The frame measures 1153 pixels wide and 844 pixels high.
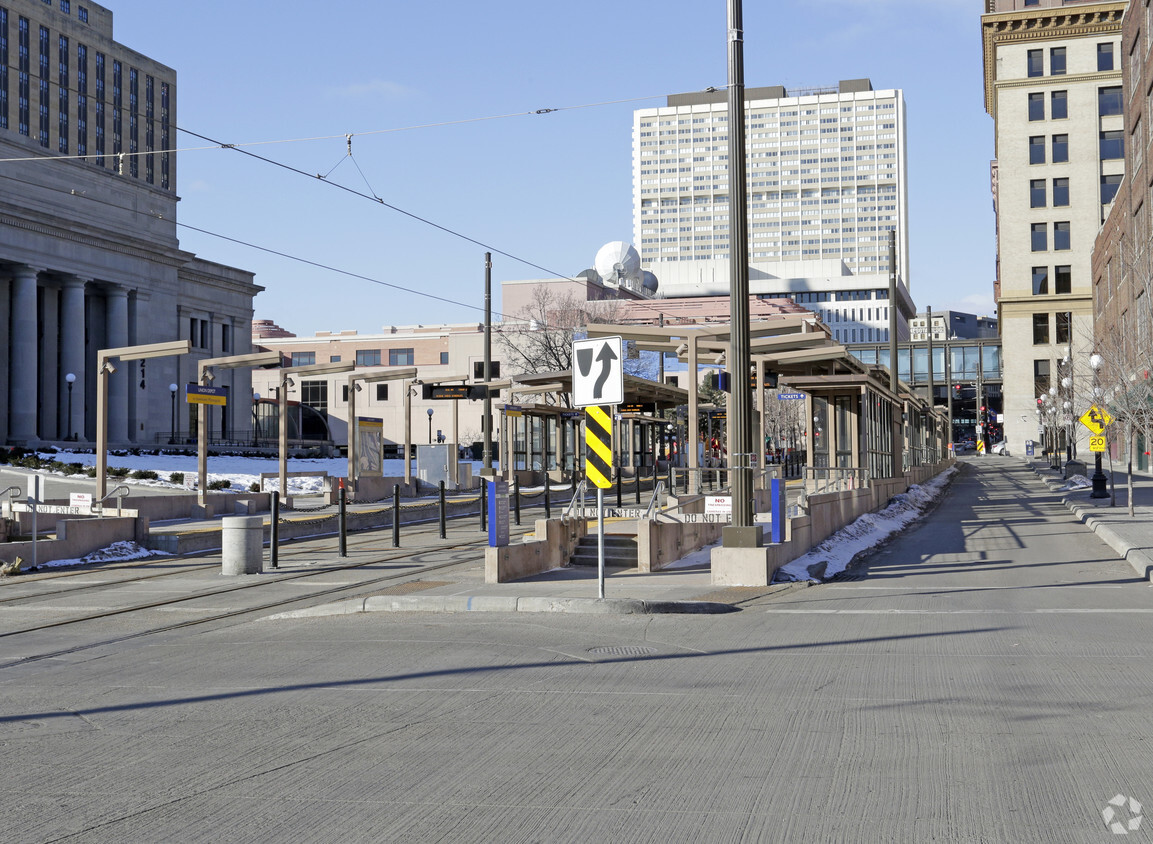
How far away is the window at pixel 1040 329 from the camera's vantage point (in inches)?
3644

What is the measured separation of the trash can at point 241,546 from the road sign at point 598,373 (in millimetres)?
7106

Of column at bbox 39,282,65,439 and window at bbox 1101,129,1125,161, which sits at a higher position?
window at bbox 1101,129,1125,161

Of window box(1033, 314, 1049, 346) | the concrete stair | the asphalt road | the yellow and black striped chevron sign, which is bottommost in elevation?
the asphalt road

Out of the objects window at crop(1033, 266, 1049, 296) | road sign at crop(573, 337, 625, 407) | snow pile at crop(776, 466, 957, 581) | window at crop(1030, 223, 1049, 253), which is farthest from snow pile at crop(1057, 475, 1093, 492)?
window at crop(1030, 223, 1049, 253)

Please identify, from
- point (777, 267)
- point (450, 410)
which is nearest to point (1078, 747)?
point (450, 410)

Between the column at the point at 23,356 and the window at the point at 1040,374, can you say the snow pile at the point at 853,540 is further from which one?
the window at the point at 1040,374

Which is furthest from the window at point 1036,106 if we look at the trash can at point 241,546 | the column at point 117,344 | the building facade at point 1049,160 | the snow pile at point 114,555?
the trash can at point 241,546

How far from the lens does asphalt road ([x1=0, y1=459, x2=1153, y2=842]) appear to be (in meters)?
5.33

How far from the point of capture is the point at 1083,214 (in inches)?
3536

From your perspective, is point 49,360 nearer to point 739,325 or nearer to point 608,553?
point 608,553

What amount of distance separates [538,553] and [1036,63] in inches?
3497

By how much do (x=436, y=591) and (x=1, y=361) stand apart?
192 ft

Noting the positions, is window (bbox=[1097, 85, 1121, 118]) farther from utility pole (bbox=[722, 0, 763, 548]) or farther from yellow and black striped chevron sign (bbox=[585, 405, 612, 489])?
yellow and black striped chevron sign (bbox=[585, 405, 612, 489])

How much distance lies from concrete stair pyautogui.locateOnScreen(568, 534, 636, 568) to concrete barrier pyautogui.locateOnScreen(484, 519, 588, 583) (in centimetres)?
13
